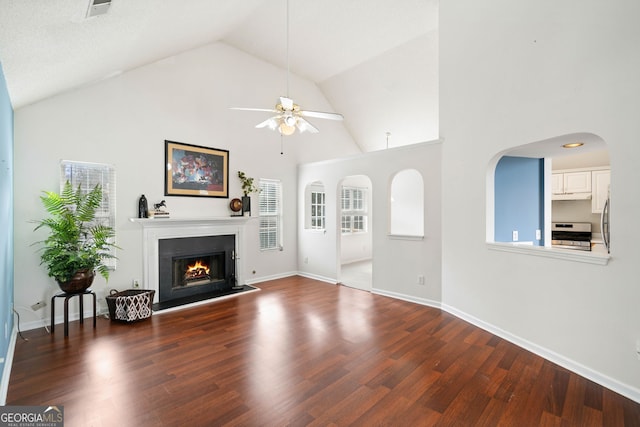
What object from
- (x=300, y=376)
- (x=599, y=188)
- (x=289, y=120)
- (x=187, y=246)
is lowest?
(x=300, y=376)

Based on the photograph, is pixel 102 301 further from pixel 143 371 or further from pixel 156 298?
pixel 143 371

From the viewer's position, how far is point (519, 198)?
13.3 feet

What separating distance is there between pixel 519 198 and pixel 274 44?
487cm

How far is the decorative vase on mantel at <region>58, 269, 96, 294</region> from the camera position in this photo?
10.8 feet

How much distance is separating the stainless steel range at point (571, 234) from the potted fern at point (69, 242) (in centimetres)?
736

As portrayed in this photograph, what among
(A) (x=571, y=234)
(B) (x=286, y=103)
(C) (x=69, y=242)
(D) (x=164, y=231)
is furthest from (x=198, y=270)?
(A) (x=571, y=234)

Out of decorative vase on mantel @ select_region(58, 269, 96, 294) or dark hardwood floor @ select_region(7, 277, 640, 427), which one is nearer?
dark hardwood floor @ select_region(7, 277, 640, 427)

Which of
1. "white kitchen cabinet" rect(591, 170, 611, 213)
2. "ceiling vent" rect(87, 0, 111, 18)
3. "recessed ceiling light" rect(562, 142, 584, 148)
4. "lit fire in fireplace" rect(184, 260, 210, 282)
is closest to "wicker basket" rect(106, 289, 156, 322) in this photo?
"lit fire in fireplace" rect(184, 260, 210, 282)

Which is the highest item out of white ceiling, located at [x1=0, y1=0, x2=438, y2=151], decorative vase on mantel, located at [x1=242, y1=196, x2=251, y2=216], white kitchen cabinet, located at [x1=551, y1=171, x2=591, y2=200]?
white ceiling, located at [x1=0, y1=0, x2=438, y2=151]

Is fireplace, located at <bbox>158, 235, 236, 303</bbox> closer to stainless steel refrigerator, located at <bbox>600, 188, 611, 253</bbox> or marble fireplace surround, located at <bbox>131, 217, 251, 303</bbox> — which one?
marble fireplace surround, located at <bbox>131, 217, 251, 303</bbox>

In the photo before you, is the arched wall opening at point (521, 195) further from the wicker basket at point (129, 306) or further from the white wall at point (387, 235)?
the wicker basket at point (129, 306)

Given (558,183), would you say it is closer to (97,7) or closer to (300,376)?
(300,376)

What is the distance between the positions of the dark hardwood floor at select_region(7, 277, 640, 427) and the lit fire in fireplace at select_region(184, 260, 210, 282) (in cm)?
121
